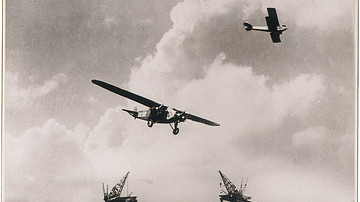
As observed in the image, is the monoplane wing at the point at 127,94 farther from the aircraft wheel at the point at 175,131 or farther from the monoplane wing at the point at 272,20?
the monoplane wing at the point at 272,20

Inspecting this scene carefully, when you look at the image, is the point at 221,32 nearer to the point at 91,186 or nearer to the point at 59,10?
the point at 59,10

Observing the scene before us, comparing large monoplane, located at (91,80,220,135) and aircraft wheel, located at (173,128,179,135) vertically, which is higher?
large monoplane, located at (91,80,220,135)

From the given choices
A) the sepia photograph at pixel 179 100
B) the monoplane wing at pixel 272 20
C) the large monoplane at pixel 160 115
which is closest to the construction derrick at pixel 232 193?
the sepia photograph at pixel 179 100

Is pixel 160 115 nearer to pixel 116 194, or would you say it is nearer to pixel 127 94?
pixel 127 94

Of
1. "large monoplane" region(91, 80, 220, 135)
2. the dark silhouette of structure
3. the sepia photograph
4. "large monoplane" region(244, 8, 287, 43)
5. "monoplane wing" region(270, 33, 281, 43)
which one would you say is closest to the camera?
the dark silhouette of structure

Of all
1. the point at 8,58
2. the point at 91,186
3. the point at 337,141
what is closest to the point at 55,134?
the point at 91,186

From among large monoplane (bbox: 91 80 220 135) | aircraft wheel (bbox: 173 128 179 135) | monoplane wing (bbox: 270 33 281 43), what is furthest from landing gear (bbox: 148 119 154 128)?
monoplane wing (bbox: 270 33 281 43)

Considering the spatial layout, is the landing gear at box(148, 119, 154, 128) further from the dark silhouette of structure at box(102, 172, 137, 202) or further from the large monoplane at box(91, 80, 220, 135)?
the dark silhouette of structure at box(102, 172, 137, 202)

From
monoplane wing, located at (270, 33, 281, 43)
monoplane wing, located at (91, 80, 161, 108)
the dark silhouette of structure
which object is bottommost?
the dark silhouette of structure
